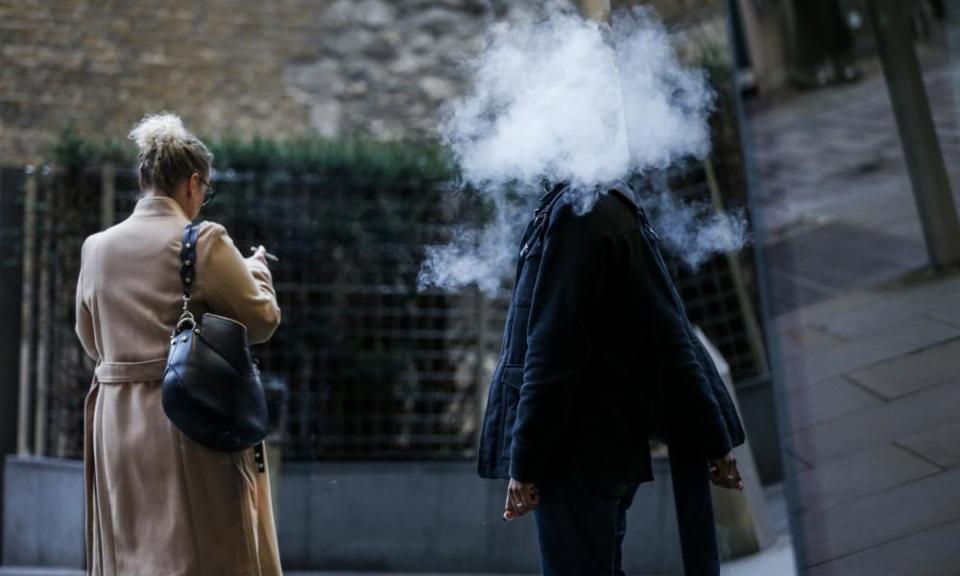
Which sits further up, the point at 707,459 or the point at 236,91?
the point at 236,91

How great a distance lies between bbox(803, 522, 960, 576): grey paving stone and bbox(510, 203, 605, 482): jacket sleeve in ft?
4.87

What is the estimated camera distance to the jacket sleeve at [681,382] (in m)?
2.88

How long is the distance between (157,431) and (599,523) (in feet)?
4.10

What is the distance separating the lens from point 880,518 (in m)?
3.99

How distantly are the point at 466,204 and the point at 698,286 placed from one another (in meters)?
1.50

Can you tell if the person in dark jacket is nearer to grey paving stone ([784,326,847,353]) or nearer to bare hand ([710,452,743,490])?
bare hand ([710,452,743,490])

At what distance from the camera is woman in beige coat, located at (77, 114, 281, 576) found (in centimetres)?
325

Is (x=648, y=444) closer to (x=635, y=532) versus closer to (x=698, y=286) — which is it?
(x=635, y=532)

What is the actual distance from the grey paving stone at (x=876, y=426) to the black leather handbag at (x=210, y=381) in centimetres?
220

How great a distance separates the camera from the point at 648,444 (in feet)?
9.75

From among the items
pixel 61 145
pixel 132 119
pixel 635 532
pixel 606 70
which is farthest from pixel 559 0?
pixel 132 119

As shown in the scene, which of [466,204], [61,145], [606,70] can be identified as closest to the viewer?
[606,70]

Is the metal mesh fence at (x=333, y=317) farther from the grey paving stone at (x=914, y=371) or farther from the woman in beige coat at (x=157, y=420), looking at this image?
the woman in beige coat at (x=157, y=420)

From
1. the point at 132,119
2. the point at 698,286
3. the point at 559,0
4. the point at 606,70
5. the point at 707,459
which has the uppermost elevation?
the point at 132,119
